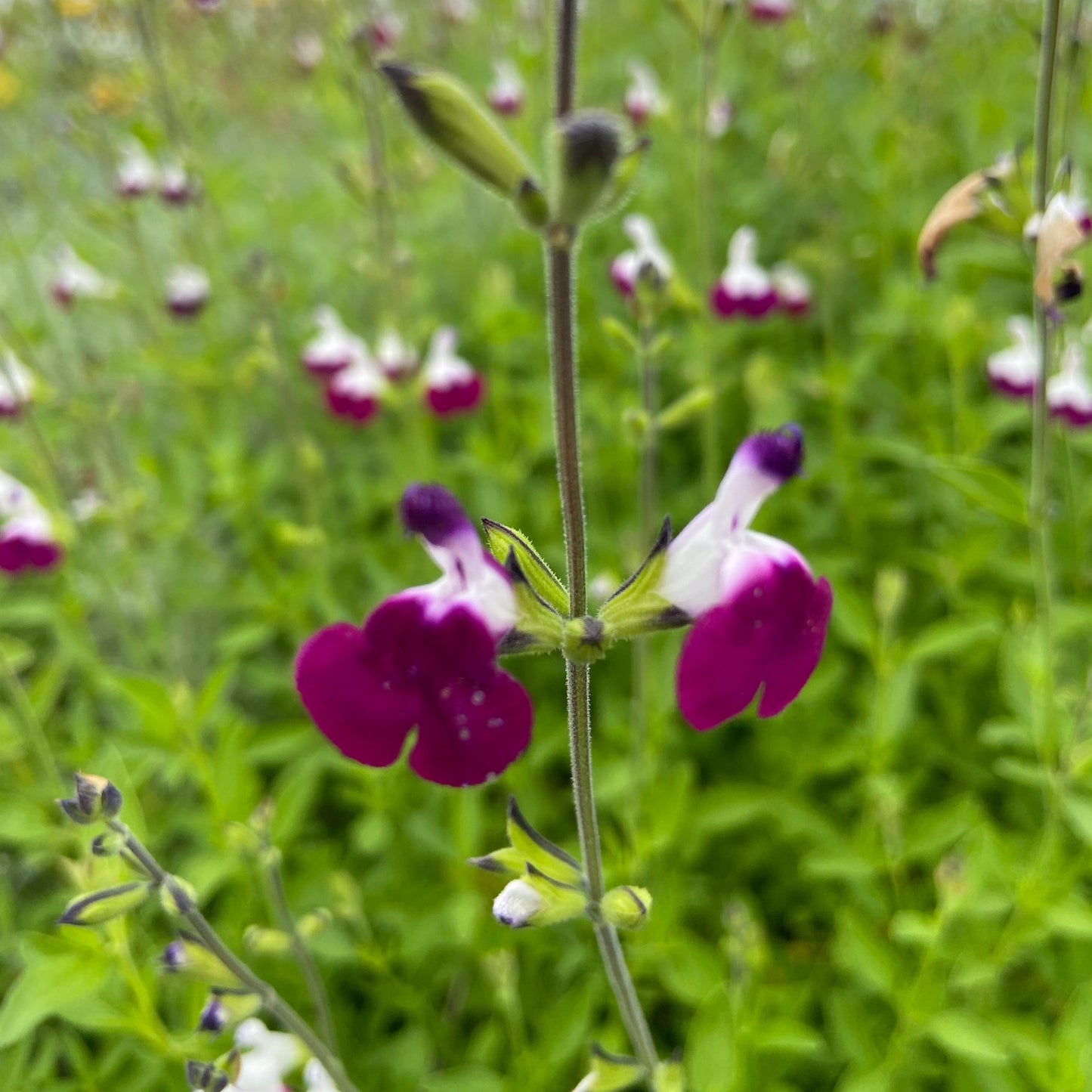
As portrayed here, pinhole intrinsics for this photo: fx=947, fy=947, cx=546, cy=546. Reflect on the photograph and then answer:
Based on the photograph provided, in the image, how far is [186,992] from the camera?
1.82 m

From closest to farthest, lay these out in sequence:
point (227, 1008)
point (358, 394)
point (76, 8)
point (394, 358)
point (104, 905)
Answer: point (104, 905)
point (227, 1008)
point (394, 358)
point (358, 394)
point (76, 8)

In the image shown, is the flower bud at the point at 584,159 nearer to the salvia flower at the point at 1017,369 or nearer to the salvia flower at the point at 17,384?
the salvia flower at the point at 17,384

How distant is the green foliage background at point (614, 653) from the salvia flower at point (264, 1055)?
22 cm

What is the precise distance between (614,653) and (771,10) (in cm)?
294

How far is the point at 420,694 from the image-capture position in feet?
2.89

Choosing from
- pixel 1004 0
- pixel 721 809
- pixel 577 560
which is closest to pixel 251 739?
pixel 721 809

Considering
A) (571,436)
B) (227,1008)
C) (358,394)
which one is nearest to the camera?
(571,436)

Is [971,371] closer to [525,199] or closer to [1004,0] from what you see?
[1004,0]

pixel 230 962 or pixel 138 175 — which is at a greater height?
pixel 138 175

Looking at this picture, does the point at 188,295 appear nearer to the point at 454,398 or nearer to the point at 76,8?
the point at 454,398

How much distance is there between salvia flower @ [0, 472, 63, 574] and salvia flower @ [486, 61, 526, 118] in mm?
2560

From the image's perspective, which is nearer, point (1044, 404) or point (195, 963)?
point (195, 963)

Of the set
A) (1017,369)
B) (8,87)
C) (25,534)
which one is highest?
(8,87)

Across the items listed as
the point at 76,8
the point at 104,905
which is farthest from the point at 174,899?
the point at 76,8
